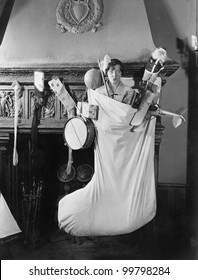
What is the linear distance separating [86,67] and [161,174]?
2.86ft

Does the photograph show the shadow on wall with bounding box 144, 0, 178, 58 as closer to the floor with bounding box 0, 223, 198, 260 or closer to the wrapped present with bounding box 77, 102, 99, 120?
the wrapped present with bounding box 77, 102, 99, 120

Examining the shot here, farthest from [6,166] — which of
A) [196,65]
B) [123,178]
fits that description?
[196,65]

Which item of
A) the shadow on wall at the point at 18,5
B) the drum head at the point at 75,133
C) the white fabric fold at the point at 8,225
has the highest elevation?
the shadow on wall at the point at 18,5

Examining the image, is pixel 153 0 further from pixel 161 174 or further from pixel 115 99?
pixel 161 174

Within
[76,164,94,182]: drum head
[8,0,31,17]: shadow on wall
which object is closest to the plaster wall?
[8,0,31,17]: shadow on wall

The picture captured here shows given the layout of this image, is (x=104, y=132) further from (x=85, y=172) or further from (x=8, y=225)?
(x=8, y=225)

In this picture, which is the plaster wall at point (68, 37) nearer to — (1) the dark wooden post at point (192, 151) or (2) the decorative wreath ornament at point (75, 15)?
(2) the decorative wreath ornament at point (75, 15)

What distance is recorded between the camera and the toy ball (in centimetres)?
259

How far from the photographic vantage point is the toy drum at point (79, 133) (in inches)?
102

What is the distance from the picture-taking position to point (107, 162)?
2.63 meters

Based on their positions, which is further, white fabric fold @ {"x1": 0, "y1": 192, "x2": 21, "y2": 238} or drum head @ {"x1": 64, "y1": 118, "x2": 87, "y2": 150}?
white fabric fold @ {"x1": 0, "y1": 192, "x2": 21, "y2": 238}

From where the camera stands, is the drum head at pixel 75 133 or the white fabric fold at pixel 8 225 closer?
the drum head at pixel 75 133

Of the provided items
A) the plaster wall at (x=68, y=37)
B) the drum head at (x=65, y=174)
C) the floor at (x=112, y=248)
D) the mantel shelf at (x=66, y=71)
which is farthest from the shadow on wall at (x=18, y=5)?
the floor at (x=112, y=248)

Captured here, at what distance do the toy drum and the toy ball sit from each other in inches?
9.0
